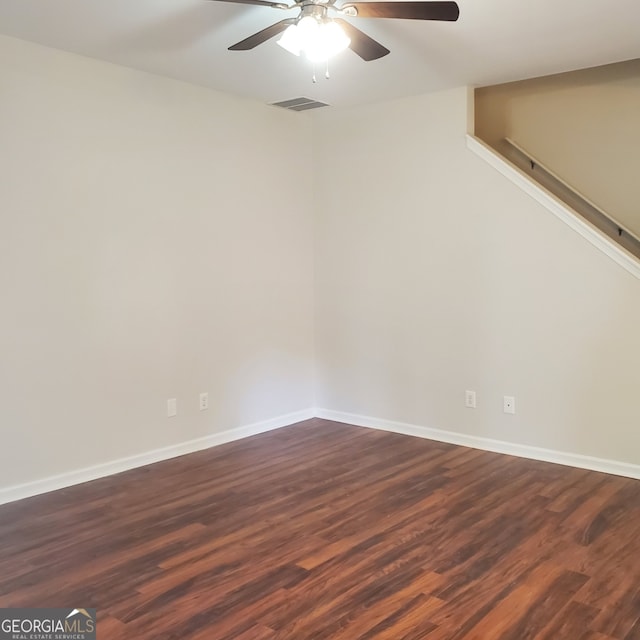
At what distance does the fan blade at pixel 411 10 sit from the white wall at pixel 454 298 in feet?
6.17

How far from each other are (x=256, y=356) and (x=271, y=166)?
1.44 meters

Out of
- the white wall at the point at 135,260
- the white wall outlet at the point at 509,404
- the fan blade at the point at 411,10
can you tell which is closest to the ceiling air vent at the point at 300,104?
the white wall at the point at 135,260

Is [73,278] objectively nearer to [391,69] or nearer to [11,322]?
[11,322]

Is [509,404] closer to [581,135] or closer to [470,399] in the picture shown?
[470,399]

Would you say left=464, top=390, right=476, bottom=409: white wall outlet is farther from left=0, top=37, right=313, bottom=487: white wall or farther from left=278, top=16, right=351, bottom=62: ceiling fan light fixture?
left=278, top=16, right=351, bottom=62: ceiling fan light fixture

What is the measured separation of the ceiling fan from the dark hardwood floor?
2.20 metres

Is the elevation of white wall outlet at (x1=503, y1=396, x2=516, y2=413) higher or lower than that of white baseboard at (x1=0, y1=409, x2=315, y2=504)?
higher

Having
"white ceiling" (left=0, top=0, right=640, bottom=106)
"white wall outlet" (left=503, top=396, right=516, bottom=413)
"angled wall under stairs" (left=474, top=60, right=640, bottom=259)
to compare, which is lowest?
"white wall outlet" (left=503, top=396, right=516, bottom=413)

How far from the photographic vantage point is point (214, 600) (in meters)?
2.36

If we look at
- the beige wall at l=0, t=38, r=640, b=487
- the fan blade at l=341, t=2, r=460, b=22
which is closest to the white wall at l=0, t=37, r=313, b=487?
the beige wall at l=0, t=38, r=640, b=487

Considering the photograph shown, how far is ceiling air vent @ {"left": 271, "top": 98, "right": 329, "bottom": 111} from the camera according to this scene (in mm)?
4484

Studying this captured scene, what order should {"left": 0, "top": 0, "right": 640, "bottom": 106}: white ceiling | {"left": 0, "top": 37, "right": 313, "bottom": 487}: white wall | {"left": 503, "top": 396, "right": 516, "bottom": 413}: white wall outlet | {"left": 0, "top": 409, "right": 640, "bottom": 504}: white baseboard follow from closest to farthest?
{"left": 0, "top": 0, "right": 640, "bottom": 106}: white ceiling, {"left": 0, "top": 37, "right": 313, "bottom": 487}: white wall, {"left": 0, "top": 409, "right": 640, "bottom": 504}: white baseboard, {"left": 503, "top": 396, "right": 516, "bottom": 413}: white wall outlet

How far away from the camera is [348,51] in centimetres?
341

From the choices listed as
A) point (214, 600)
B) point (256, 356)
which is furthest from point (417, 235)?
point (214, 600)
